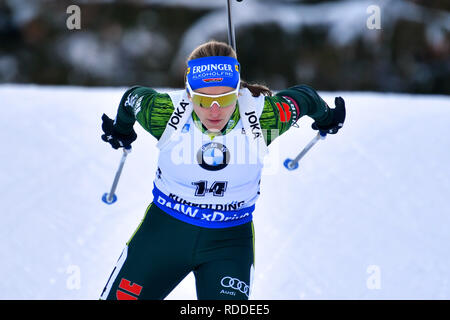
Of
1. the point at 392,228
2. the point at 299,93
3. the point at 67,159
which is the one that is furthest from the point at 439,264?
the point at 67,159

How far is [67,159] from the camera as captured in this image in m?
4.25

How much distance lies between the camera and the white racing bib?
7.72 ft

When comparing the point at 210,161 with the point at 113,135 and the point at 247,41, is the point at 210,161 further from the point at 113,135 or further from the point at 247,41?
the point at 247,41

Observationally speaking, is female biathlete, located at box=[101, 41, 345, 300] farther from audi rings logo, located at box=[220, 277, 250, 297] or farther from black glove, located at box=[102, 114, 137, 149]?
black glove, located at box=[102, 114, 137, 149]

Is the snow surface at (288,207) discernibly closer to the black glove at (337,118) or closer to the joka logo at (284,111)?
the black glove at (337,118)

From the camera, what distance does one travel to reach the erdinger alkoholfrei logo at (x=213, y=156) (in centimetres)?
235

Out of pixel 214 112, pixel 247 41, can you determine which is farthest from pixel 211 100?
pixel 247 41

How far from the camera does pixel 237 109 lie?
7.88 ft

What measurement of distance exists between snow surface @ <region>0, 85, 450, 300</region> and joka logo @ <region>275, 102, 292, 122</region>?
1341mm

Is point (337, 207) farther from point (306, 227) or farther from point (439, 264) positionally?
point (439, 264)

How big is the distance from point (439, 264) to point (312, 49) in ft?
29.5

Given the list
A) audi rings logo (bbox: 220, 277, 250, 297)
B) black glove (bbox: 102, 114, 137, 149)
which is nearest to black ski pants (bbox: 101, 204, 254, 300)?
audi rings logo (bbox: 220, 277, 250, 297)

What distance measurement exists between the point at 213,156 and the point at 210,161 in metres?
0.02

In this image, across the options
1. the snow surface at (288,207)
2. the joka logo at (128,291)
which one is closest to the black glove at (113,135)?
the joka logo at (128,291)
